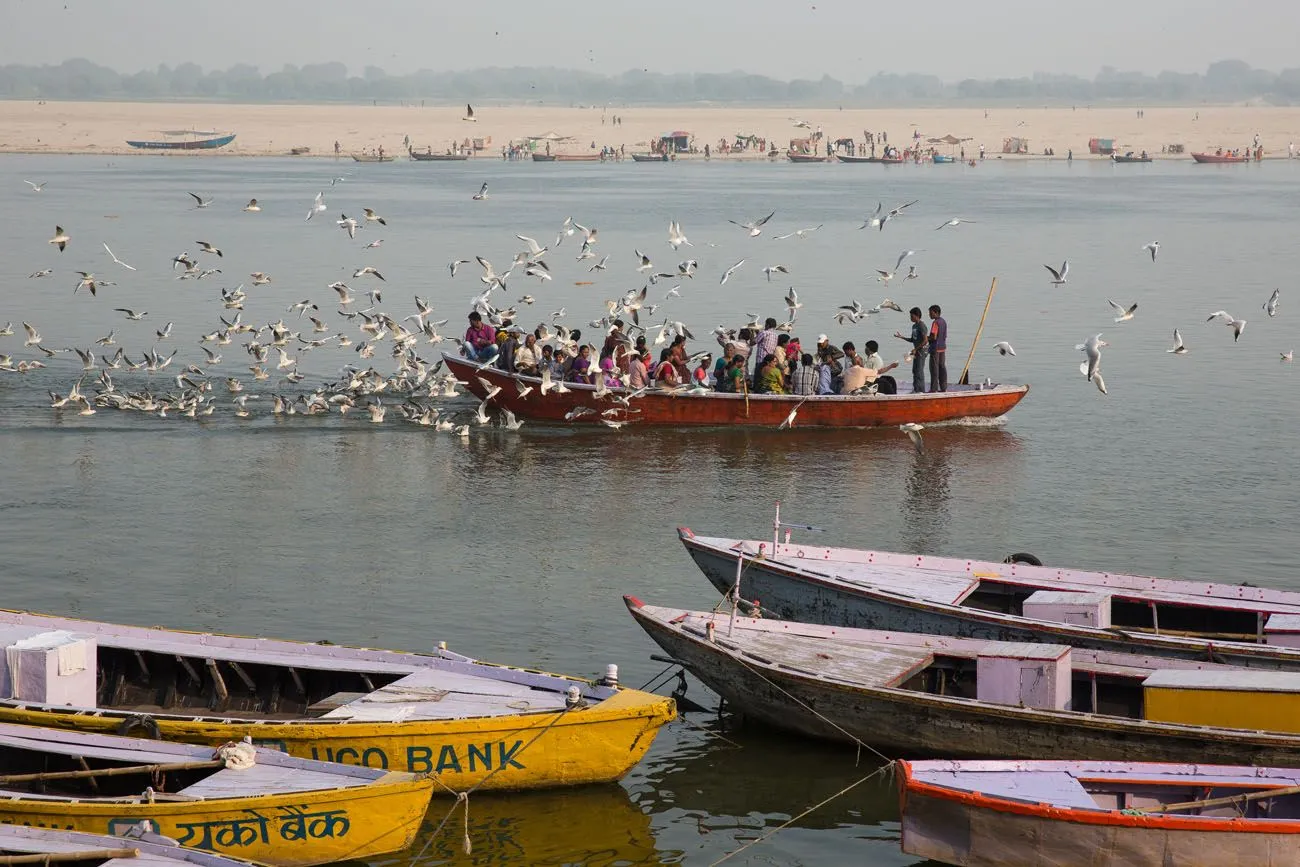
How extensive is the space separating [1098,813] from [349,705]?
6.46 metres

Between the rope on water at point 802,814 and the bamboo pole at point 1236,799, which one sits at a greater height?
the bamboo pole at point 1236,799

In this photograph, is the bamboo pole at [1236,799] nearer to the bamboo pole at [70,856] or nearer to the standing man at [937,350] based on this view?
the bamboo pole at [70,856]

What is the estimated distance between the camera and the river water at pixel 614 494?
51.6 ft

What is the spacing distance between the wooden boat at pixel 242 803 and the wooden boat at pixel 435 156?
5427 inches

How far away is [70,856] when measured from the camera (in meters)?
11.9

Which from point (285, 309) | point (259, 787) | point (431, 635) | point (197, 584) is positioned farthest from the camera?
point (285, 309)

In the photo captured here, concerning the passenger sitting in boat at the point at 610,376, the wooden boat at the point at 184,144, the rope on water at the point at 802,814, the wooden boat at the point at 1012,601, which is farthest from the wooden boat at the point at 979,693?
the wooden boat at the point at 184,144

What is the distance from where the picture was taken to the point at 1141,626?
1788 centimetres

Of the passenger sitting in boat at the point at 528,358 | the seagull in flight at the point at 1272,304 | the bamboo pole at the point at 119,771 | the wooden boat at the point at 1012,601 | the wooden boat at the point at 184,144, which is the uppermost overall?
the wooden boat at the point at 184,144

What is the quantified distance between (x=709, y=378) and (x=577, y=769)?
61.1 ft

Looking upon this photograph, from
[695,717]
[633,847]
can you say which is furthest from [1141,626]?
[633,847]

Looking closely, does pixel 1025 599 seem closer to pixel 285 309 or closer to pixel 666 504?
pixel 666 504

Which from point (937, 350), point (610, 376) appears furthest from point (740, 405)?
point (937, 350)

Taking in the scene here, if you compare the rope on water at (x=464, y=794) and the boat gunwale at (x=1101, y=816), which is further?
the rope on water at (x=464, y=794)
